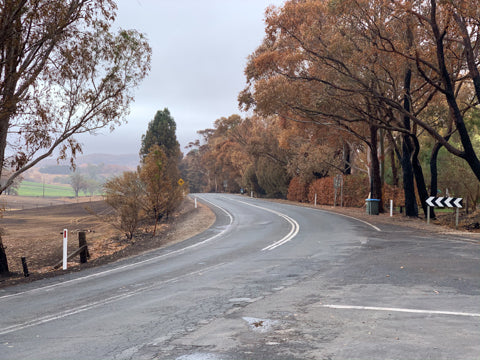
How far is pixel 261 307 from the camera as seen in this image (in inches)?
265

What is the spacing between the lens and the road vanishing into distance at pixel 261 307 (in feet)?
16.1

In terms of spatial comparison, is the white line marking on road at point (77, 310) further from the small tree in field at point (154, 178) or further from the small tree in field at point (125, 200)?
the small tree in field at point (154, 178)

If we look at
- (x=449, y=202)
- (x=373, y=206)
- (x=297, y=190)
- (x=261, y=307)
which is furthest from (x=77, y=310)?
(x=297, y=190)

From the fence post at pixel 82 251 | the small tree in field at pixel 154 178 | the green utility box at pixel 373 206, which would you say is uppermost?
the small tree in field at pixel 154 178

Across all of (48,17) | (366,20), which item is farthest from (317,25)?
(48,17)

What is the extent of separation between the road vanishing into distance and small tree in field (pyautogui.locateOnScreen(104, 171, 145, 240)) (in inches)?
291

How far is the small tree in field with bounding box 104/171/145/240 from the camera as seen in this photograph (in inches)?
801

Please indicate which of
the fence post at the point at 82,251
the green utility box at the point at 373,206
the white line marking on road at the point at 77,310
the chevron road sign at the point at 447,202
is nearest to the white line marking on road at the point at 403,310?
the white line marking on road at the point at 77,310

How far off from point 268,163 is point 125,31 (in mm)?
38732

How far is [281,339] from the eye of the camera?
5.15 metres

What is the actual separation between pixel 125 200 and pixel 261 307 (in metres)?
14.8

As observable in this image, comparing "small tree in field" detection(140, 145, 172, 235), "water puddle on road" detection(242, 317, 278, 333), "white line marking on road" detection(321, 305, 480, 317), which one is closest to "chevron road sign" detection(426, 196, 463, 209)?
"small tree in field" detection(140, 145, 172, 235)

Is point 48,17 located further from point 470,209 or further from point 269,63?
point 470,209

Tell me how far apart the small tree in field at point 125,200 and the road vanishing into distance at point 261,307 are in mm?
7382
